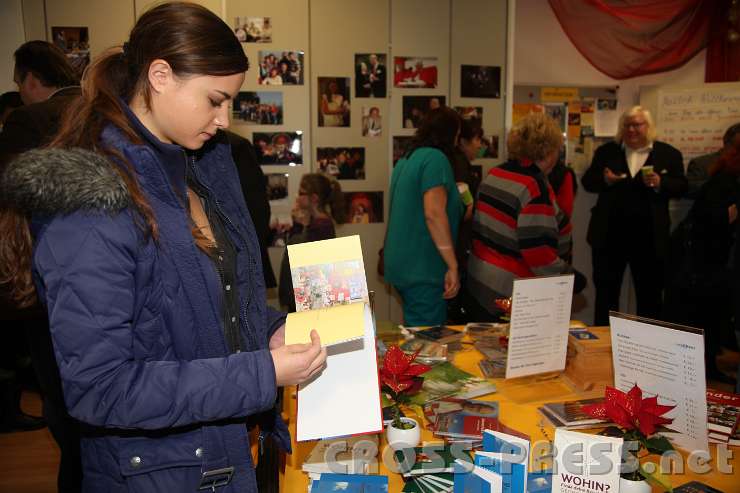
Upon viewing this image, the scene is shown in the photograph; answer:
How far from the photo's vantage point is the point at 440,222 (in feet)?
9.37

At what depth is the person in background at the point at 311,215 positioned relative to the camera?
10.4ft

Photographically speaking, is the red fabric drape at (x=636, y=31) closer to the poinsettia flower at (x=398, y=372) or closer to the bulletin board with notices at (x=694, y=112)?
the bulletin board with notices at (x=694, y=112)

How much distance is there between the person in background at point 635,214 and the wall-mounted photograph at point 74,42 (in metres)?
3.60

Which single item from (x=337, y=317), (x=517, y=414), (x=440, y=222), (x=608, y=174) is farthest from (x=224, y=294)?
(x=608, y=174)

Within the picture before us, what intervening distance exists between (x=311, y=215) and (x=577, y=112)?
277cm

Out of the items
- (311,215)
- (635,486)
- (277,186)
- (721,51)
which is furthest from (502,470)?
(721,51)

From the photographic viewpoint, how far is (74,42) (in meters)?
3.59

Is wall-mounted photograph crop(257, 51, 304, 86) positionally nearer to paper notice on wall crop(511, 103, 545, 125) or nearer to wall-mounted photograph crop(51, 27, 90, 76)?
wall-mounted photograph crop(51, 27, 90, 76)

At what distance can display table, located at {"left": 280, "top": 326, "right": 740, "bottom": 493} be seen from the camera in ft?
4.25

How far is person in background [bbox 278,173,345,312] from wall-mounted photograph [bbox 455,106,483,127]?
3.68 feet

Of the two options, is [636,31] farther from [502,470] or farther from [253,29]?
[502,470]

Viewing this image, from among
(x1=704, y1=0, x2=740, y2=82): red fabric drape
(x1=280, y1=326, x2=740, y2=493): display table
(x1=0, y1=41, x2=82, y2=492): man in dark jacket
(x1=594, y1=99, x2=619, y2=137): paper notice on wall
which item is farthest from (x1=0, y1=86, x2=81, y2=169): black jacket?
(x1=704, y1=0, x2=740, y2=82): red fabric drape

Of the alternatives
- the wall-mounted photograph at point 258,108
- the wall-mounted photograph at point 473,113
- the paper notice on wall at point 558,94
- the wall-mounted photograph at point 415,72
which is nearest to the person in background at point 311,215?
the wall-mounted photograph at point 258,108

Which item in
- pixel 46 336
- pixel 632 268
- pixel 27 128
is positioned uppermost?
pixel 27 128
